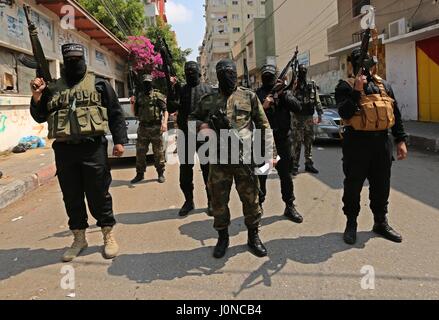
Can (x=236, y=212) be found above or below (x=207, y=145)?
below

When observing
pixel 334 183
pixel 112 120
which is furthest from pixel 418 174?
pixel 112 120

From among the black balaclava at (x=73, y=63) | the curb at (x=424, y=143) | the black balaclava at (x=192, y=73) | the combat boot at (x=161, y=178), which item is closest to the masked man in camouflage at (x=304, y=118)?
the combat boot at (x=161, y=178)

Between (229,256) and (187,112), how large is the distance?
195cm

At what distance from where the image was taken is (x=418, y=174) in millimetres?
6633

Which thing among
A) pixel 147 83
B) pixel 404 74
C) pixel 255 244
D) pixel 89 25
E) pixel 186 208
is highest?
pixel 89 25

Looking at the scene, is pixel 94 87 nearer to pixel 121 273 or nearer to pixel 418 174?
pixel 121 273

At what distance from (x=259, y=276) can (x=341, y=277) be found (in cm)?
65

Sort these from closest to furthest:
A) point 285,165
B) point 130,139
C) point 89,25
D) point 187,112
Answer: point 285,165 < point 187,112 < point 130,139 < point 89,25

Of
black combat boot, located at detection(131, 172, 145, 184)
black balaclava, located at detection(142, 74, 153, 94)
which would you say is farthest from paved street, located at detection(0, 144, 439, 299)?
black balaclava, located at detection(142, 74, 153, 94)

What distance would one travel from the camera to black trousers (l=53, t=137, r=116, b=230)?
3594 mm

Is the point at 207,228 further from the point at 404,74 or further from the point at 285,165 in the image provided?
the point at 404,74

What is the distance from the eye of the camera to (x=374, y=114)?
347 cm

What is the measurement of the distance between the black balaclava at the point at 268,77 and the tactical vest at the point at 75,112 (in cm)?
188

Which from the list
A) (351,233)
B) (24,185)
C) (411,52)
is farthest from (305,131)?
(411,52)
